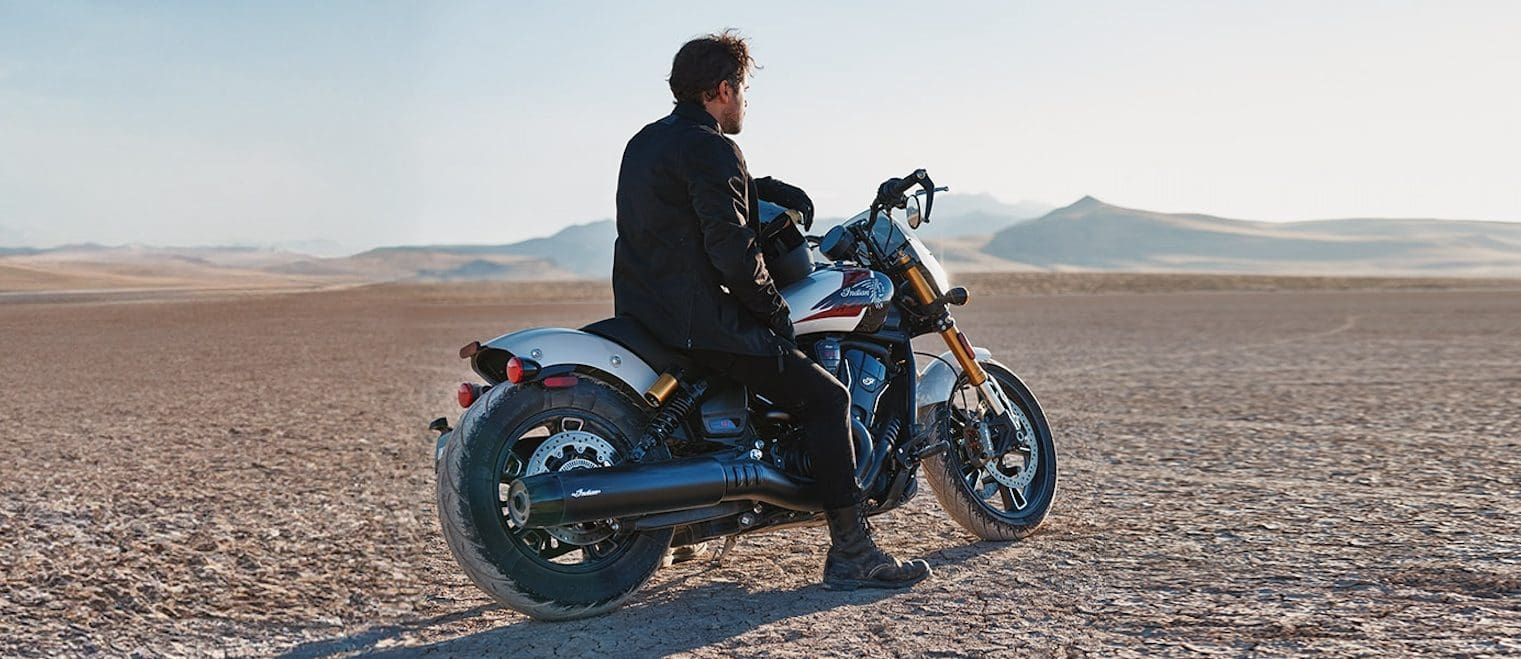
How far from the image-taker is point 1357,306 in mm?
37719

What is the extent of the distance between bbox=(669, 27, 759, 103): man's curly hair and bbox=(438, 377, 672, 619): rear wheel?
1.06 metres

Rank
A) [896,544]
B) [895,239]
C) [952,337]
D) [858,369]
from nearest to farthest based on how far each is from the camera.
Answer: [858,369]
[895,239]
[952,337]
[896,544]

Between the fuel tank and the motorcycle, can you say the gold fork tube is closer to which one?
the motorcycle

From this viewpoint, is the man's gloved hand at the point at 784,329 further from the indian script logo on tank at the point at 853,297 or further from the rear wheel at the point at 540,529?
the rear wheel at the point at 540,529

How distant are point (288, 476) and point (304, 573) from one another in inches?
112

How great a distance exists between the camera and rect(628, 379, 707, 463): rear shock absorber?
4596 millimetres

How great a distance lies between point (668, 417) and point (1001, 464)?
192 centimetres

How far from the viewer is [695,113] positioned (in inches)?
179

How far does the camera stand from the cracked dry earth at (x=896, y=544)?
430cm

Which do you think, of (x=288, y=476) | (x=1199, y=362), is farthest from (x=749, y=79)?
(x=1199, y=362)

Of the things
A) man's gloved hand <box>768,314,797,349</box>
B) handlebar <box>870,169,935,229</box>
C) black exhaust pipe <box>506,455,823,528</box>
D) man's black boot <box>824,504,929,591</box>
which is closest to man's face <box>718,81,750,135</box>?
man's gloved hand <box>768,314,797,349</box>

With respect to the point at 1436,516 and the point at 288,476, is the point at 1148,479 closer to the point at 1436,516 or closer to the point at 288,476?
the point at 1436,516

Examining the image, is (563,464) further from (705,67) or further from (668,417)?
(705,67)

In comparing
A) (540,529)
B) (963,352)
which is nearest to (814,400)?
(540,529)
